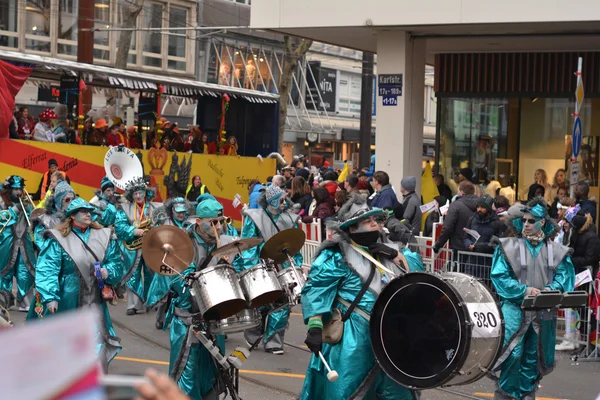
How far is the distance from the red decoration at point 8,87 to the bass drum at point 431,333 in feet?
39.5

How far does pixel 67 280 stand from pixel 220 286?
6.50 feet

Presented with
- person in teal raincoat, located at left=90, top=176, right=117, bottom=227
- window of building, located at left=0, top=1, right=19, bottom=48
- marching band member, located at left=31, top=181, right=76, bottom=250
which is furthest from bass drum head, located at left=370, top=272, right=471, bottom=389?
window of building, located at left=0, top=1, right=19, bottom=48

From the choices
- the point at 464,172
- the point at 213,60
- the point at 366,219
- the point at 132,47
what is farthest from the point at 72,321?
the point at 213,60

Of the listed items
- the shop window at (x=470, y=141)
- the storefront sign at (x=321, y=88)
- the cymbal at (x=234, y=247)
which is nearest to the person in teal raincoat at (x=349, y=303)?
the cymbal at (x=234, y=247)

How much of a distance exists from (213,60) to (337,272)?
131ft

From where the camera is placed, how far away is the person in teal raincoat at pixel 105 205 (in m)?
11.6

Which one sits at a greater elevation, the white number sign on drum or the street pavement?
the white number sign on drum

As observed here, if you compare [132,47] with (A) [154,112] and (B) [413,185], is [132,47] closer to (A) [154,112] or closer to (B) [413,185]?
(A) [154,112]

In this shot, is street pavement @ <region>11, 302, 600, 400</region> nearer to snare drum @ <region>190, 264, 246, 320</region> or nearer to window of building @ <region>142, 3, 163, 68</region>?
snare drum @ <region>190, 264, 246, 320</region>

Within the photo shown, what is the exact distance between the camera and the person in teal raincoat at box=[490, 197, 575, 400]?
7.51 m

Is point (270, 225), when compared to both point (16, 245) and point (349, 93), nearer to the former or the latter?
point (16, 245)

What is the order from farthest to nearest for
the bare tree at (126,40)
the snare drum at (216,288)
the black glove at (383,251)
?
the bare tree at (126,40) → the snare drum at (216,288) → the black glove at (383,251)

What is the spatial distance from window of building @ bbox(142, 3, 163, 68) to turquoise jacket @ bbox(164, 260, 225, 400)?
35.5 metres

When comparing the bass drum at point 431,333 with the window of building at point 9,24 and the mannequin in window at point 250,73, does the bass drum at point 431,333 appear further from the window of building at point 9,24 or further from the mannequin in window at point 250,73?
the mannequin in window at point 250,73
